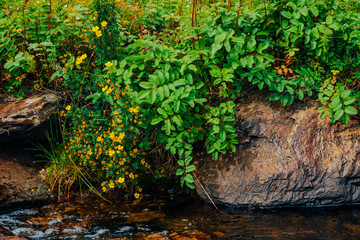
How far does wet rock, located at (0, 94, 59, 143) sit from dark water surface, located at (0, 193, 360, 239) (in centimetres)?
96

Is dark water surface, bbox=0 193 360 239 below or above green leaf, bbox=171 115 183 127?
below

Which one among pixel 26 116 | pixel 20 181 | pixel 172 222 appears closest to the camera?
pixel 172 222

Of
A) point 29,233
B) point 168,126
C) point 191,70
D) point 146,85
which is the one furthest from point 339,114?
point 29,233

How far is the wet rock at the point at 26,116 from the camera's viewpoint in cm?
387

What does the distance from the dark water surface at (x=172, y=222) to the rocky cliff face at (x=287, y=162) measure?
14 cm

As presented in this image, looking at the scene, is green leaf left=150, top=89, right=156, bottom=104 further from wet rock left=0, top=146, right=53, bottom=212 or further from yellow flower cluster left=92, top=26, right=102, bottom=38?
wet rock left=0, top=146, right=53, bottom=212

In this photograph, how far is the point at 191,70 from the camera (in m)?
3.32

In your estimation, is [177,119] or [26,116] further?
[26,116]

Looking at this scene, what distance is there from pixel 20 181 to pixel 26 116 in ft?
2.47

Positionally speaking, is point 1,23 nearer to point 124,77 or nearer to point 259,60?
point 124,77

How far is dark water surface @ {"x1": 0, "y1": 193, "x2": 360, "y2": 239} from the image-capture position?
288 centimetres

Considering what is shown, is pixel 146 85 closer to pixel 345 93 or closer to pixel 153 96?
pixel 153 96

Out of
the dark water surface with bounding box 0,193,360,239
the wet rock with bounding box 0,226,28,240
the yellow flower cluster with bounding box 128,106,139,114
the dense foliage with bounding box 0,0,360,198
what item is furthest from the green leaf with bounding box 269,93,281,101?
the wet rock with bounding box 0,226,28,240

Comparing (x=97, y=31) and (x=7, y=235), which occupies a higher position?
(x=97, y=31)
